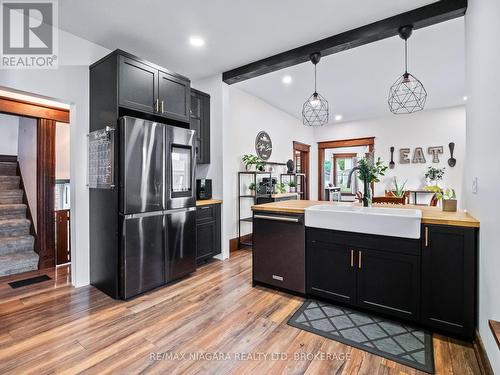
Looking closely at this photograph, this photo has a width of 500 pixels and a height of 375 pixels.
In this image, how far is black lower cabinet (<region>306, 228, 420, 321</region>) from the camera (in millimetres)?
2041

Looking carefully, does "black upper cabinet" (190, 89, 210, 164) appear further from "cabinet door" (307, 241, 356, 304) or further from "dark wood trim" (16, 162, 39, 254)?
"dark wood trim" (16, 162, 39, 254)

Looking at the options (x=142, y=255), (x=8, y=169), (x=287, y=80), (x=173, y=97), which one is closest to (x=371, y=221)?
(x=142, y=255)

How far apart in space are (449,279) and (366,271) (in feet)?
1.86

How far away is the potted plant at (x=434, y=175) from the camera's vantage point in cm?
567

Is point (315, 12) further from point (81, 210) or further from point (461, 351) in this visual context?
point (81, 210)

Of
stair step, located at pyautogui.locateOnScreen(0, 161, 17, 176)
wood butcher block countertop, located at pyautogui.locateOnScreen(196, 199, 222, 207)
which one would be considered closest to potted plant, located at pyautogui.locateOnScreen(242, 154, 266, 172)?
wood butcher block countertop, located at pyautogui.locateOnScreen(196, 199, 222, 207)

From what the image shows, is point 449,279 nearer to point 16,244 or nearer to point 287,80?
point 287,80

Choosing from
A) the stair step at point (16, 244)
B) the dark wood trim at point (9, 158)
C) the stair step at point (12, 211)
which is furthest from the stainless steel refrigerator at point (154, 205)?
the dark wood trim at point (9, 158)

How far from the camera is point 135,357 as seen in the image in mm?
1770

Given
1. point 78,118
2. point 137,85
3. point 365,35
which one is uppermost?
point 365,35

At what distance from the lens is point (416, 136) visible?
6.01 metres

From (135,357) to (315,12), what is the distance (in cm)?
324

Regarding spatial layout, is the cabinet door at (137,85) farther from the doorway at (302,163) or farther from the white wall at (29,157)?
the doorway at (302,163)

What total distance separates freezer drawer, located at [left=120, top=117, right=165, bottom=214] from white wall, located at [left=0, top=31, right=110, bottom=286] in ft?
2.37
